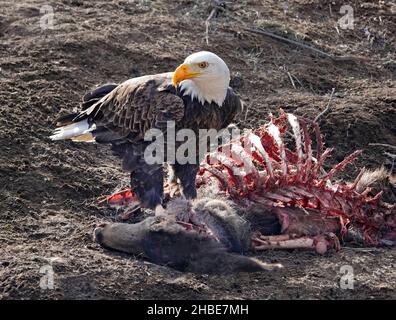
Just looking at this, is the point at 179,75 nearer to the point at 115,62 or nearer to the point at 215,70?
the point at 215,70

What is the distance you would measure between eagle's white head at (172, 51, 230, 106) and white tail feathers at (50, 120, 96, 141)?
864mm

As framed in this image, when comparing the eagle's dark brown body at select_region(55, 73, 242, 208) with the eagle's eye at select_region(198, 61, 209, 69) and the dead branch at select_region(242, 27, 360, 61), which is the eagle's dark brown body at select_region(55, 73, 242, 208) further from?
the dead branch at select_region(242, 27, 360, 61)

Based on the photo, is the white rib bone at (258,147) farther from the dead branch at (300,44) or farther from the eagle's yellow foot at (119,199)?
the dead branch at (300,44)

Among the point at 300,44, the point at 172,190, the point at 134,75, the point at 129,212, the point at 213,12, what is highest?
the point at 213,12

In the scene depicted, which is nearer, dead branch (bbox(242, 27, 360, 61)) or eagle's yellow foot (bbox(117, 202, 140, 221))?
eagle's yellow foot (bbox(117, 202, 140, 221))

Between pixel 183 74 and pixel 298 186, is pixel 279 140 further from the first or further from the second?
pixel 183 74

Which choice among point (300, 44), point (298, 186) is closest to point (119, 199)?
point (298, 186)

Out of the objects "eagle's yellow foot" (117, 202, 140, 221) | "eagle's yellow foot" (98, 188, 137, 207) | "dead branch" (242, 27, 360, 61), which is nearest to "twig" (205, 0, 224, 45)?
"dead branch" (242, 27, 360, 61)

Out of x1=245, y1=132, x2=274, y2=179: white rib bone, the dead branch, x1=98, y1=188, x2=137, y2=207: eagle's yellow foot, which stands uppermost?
the dead branch

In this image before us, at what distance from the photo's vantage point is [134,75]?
27.6ft

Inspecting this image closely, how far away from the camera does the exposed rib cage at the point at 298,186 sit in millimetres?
6215

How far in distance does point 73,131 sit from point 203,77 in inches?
46.1

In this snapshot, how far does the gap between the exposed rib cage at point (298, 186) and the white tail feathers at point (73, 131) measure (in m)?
1.03

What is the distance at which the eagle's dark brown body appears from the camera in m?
6.39
